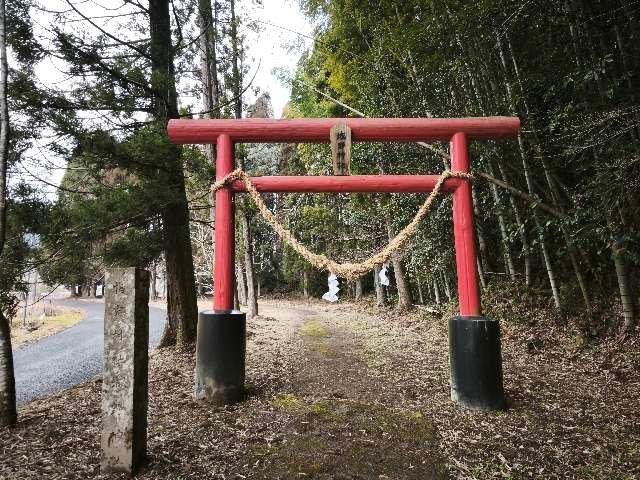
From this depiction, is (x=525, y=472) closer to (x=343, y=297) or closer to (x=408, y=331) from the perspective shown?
(x=408, y=331)

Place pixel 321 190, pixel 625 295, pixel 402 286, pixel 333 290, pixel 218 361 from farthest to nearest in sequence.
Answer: pixel 333 290 < pixel 402 286 < pixel 625 295 < pixel 321 190 < pixel 218 361

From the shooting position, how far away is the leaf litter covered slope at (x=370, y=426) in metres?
2.35

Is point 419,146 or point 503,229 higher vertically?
point 419,146

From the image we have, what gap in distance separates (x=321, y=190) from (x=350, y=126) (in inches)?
29.2

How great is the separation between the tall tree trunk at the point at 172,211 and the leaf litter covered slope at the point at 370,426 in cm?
101

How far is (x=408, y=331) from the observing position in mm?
7965

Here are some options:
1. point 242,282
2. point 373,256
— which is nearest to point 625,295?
point 373,256

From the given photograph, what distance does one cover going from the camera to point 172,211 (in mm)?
5516

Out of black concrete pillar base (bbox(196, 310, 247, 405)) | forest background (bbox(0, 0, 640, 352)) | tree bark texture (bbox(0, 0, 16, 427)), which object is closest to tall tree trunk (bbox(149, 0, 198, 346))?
forest background (bbox(0, 0, 640, 352))

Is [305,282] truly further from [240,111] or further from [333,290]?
[240,111]

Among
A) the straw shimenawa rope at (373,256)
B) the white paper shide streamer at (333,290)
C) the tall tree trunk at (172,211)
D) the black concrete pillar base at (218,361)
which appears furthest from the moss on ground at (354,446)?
the white paper shide streamer at (333,290)

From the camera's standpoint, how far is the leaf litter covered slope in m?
2.35

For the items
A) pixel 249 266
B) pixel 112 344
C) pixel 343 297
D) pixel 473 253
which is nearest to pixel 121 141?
pixel 112 344

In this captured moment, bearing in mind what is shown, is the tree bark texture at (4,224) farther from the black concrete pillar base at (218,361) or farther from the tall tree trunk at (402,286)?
the tall tree trunk at (402,286)
